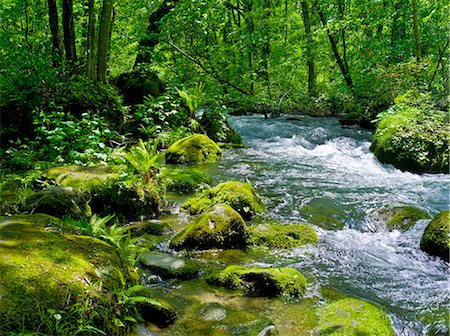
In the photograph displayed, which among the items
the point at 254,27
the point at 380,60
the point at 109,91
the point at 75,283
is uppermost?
the point at 254,27

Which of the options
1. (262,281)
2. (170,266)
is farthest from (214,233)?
(262,281)

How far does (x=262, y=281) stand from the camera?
14.3 feet

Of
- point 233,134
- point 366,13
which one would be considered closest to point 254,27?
point 366,13

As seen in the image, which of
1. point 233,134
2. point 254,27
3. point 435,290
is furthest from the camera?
point 254,27

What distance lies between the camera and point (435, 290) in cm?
467

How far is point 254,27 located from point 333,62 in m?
9.51

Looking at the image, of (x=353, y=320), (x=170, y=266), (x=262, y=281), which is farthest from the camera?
(x=170, y=266)

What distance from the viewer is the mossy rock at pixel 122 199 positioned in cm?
666

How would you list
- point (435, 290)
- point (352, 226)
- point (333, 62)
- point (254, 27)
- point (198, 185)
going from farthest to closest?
1. point (333, 62)
2. point (254, 27)
3. point (198, 185)
4. point (352, 226)
5. point (435, 290)

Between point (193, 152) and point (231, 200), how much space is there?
4662 millimetres

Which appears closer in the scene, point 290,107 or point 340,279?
point 340,279

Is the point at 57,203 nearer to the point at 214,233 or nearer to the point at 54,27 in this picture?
the point at 214,233

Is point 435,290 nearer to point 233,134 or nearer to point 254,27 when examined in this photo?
point 233,134

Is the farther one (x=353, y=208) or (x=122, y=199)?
(x=353, y=208)
